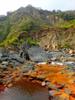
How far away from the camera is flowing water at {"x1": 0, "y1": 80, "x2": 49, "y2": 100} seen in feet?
77.7

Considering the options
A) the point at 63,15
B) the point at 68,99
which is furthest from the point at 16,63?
the point at 63,15

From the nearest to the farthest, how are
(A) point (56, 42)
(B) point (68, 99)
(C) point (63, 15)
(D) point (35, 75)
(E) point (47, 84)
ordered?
(B) point (68, 99)
(E) point (47, 84)
(D) point (35, 75)
(A) point (56, 42)
(C) point (63, 15)

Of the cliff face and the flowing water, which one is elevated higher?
the cliff face

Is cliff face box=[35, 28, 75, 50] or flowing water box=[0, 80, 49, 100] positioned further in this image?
cliff face box=[35, 28, 75, 50]

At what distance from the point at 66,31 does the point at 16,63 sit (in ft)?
204

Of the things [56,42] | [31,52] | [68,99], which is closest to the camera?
[68,99]

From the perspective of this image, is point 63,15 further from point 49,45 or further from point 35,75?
point 35,75

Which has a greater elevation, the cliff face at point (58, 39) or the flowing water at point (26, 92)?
the cliff face at point (58, 39)

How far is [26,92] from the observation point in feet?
84.9

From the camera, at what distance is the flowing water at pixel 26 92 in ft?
77.7

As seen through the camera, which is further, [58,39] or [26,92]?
[58,39]

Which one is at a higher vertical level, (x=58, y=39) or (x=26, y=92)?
(x=58, y=39)

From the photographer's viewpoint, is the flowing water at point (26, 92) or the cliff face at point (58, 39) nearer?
the flowing water at point (26, 92)

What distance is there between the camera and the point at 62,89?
25875 mm
